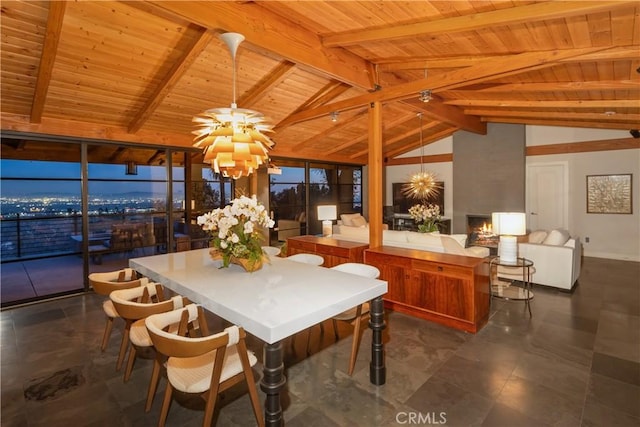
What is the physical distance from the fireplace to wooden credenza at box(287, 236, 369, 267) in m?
4.26

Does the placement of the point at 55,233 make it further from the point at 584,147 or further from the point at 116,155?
the point at 584,147

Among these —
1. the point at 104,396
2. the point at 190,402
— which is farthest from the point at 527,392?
the point at 104,396

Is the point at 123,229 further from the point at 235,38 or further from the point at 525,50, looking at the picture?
the point at 525,50

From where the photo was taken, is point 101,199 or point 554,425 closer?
point 554,425

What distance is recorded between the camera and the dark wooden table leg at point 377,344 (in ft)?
7.52

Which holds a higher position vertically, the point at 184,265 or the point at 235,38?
the point at 235,38

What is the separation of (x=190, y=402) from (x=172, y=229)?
13.7ft

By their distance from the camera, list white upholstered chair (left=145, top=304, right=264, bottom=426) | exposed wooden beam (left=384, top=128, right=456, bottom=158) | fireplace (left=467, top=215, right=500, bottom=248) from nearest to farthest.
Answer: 1. white upholstered chair (left=145, top=304, right=264, bottom=426)
2. fireplace (left=467, top=215, right=500, bottom=248)
3. exposed wooden beam (left=384, top=128, right=456, bottom=158)

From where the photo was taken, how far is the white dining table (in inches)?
61.6

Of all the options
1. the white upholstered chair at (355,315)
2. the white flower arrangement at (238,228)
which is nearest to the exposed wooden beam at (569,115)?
the white upholstered chair at (355,315)

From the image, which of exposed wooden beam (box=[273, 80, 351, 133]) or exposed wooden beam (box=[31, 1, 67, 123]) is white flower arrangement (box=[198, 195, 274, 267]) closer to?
exposed wooden beam (box=[31, 1, 67, 123])

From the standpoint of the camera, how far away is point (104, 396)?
2340 mm

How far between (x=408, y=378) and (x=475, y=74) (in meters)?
3.35

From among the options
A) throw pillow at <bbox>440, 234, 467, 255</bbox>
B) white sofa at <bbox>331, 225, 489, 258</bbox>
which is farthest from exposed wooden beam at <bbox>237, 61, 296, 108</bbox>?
throw pillow at <bbox>440, 234, 467, 255</bbox>
